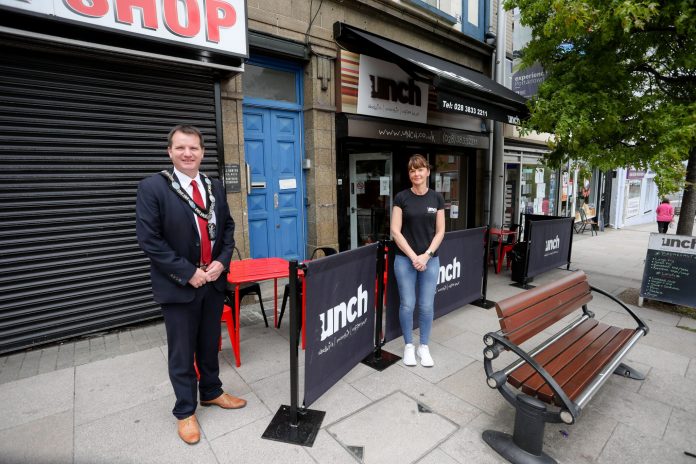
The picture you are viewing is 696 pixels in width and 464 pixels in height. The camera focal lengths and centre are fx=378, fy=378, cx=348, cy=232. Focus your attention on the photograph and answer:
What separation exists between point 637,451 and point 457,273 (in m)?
2.61

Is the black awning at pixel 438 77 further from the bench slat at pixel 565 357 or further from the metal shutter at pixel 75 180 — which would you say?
the bench slat at pixel 565 357

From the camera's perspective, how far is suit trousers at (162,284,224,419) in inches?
101

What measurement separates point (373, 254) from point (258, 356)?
64.1 inches

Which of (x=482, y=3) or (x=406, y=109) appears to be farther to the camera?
(x=482, y=3)

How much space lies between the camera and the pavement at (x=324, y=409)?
99.0 inches

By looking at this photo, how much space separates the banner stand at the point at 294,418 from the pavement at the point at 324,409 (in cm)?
6

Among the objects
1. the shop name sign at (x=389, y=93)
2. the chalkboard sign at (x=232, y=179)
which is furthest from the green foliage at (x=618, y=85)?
the chalkboard sign at (x=232, y=179)

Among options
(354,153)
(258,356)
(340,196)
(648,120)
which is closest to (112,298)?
(258,356)

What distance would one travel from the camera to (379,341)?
3762 millimetres

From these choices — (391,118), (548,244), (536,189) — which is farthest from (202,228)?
(536,189)

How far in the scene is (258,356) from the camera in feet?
12.7

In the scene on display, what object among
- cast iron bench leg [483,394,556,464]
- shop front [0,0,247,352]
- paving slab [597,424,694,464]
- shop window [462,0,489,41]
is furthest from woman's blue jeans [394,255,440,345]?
shop window [462,0,489,41]

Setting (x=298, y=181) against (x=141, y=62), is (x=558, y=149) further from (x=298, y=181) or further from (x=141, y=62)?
(x=141, y=62)

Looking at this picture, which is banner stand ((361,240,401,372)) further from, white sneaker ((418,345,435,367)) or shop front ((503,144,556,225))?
shop front ((503,144,556,225))
